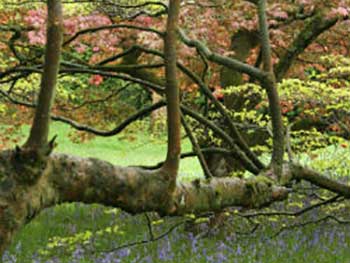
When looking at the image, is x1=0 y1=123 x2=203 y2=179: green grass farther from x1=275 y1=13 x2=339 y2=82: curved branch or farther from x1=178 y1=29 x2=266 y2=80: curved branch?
x1=178 y1=29 x2=266 y2=80: curved branch

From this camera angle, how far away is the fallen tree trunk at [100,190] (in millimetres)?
1912

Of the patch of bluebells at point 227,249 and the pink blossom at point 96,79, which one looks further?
the pink blossom at point 96,79

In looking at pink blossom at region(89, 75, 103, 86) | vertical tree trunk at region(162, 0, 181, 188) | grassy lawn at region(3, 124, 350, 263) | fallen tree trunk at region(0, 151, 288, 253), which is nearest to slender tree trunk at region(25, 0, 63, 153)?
fallen tree trunk at region(0, 151, 288, 253)

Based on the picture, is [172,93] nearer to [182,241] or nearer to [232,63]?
[232,63]

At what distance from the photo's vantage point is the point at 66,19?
9758 mm

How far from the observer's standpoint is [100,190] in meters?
2.24

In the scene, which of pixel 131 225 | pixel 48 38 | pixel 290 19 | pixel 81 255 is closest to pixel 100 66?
pixel 48 38

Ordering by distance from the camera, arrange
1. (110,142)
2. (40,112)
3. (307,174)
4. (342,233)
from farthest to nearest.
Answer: (110,142) < (342,233) < (307,174) < (40,112)

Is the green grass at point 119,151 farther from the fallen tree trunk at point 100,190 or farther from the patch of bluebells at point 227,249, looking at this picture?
the fallen tree trunk at point 100,190

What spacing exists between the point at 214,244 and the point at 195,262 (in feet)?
3.58

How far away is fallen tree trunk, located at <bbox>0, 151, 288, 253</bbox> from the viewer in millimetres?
1912

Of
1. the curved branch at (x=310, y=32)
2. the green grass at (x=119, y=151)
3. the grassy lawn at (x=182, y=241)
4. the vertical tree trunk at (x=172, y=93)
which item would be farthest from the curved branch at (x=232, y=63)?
the green grass at (x=119, y=151)

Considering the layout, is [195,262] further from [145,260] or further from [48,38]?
[48,38]

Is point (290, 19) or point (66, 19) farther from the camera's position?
point (66, 19)
